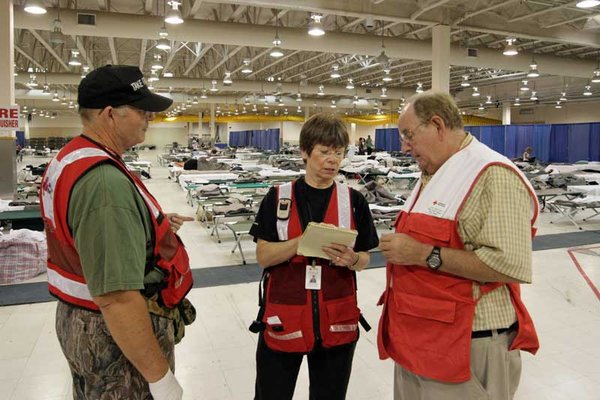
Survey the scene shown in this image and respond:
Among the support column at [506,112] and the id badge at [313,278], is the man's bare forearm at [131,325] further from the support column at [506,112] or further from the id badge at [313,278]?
the support column at [506,112]

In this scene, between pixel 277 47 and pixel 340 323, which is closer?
pixel 340 323

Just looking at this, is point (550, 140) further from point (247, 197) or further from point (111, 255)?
point (111, 255)

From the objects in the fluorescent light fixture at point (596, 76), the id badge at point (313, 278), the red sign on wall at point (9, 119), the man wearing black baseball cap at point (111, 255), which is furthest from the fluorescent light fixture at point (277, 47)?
the fluorescent light fixture at point (596, 76)

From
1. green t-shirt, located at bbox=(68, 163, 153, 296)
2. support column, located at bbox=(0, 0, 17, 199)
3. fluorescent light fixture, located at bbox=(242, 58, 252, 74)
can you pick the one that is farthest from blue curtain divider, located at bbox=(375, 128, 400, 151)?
green t-shirt, located at bbox=(68, 163, 153, 296)

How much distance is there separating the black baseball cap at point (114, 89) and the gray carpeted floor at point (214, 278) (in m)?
4.30

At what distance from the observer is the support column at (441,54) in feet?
39.7

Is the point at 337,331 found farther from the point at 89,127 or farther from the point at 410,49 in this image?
the point at 410,49

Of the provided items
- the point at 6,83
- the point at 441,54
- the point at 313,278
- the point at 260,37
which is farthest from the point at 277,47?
the point at 313,278

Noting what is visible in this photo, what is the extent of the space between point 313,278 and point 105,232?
2.94 feet

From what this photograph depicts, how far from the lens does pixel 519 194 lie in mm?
1450

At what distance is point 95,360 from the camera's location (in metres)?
1.42

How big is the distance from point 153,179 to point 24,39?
634 cm

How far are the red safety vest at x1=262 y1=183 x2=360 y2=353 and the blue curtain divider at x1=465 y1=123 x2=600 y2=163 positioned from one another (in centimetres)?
1669

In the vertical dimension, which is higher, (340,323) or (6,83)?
(6,83)
